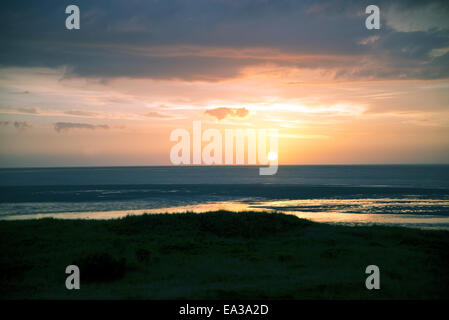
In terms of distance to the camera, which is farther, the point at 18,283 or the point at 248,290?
the point at 18,283

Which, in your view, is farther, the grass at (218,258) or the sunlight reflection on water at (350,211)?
the sunlight reflection on water at (350,211)

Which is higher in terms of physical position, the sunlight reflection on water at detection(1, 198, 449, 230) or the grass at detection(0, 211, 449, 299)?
the grass at detection(0, 211, 449, 299)

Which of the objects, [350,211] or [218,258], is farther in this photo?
[350,211]

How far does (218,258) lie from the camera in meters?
19.5

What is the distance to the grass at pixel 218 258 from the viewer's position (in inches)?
531

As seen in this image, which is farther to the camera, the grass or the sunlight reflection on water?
the sunlight reflection on water

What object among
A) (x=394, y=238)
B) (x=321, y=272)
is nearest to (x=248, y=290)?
(x=321, y=272)

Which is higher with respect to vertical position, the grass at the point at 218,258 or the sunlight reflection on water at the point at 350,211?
the grass at the point at 218,258

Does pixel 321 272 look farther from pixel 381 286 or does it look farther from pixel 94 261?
pixel 94 261

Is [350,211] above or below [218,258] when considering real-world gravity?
below

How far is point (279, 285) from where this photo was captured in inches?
549

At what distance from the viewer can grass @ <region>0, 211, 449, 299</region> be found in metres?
13.5
